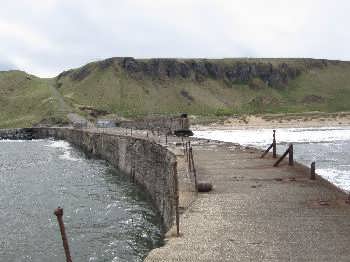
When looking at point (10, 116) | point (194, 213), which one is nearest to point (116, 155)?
point (194, 213)

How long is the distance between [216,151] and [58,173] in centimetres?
1386

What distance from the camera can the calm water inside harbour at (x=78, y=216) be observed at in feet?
60.2

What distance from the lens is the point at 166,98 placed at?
7520 inches

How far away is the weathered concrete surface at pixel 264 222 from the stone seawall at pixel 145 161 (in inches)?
77.6

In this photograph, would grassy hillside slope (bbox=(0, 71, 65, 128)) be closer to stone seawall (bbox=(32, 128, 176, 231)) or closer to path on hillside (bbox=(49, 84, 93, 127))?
path on hillside (bbox=(49, 84, 93, 127))

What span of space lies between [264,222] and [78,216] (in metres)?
12.5

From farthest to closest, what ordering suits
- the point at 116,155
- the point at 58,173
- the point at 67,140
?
Answer: the point at 67,140 → the point at 116,155 → the point at 58,173

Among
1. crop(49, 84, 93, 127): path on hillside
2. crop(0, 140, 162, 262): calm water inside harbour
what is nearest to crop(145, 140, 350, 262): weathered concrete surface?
crop(0, 140, 162, 262): calm water inside harbour

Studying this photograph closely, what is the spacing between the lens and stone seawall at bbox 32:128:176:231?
21722mm

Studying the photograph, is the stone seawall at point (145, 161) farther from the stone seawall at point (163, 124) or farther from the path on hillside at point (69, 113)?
the path on hillside at point (69, 113)

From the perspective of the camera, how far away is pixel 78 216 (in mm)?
23922

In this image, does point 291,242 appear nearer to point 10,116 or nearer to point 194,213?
→ point 194,213

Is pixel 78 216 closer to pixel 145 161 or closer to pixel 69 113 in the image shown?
pixel 145 161

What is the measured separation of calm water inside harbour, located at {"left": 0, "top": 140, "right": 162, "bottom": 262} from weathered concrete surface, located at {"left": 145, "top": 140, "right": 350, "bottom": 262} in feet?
12.2
